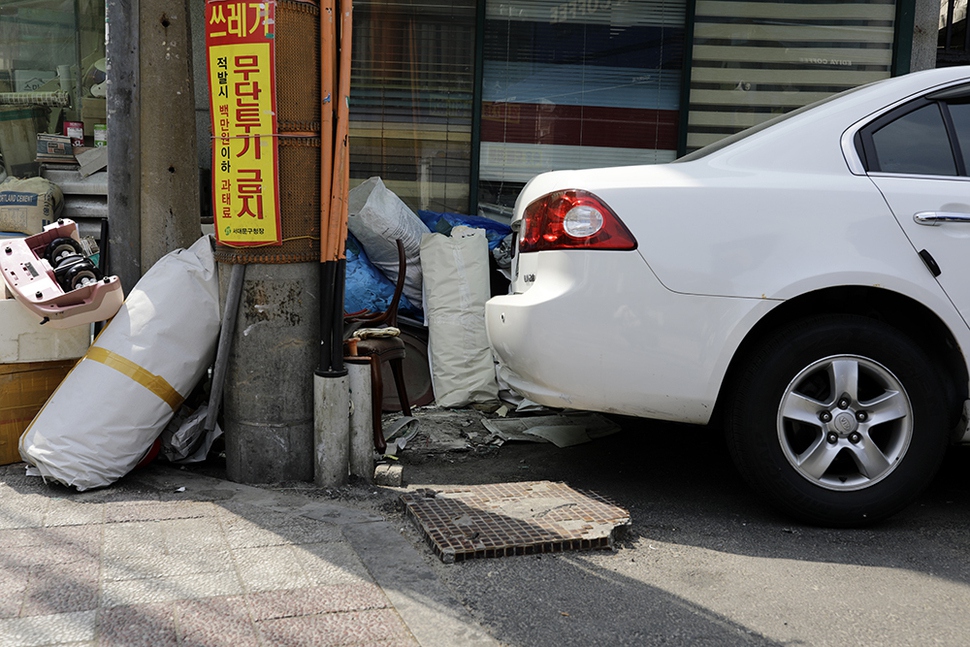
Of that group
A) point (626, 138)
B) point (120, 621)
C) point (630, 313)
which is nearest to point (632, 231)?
point (630, 313)

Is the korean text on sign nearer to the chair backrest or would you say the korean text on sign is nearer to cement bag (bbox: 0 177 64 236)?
the chair backrest

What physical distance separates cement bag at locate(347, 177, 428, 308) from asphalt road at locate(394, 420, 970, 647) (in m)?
2.11

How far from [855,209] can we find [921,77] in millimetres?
705

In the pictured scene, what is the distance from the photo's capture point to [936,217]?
11.3 feet

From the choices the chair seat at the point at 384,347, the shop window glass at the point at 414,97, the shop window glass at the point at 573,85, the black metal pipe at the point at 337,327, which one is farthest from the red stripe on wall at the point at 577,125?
the black metal pipe at the point at 337,327

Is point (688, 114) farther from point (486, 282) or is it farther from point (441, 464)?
point (441, 464)

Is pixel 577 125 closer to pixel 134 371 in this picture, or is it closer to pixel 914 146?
pixel 914 146

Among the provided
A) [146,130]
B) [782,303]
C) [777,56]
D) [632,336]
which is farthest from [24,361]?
[777,56]

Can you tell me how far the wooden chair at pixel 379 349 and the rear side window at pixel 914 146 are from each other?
232 centimetres

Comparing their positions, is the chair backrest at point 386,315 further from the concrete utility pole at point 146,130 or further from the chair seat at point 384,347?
the concrete utility pole at point 146,130

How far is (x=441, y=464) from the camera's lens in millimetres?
4508

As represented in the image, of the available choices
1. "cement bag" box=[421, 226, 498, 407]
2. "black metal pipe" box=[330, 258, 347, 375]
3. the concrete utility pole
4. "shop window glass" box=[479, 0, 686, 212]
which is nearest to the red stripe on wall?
"shop window glass" box=[479, 0, 686, 212]

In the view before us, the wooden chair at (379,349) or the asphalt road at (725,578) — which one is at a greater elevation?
the wooden chair at (379,349)

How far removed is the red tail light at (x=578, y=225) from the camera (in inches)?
136
